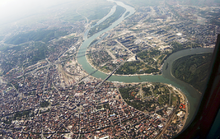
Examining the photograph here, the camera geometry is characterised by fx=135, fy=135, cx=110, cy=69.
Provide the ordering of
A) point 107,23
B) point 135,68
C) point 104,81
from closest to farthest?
point 104,81, point 135,68, point 107,23

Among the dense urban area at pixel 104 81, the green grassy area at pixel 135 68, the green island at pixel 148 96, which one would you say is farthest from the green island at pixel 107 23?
the green island at pixel 148 96

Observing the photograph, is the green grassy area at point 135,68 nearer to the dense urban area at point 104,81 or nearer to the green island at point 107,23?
the dense urban area at point 104,81

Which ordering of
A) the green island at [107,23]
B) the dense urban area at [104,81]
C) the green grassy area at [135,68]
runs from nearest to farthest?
1. the dense urban area at [104,81]
2. the green grassy area at [135,68]
3. the green island at [107,23]

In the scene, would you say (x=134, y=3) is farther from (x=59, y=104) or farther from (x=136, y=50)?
(x=59, y=104)

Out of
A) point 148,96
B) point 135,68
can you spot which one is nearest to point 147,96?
point 148,96

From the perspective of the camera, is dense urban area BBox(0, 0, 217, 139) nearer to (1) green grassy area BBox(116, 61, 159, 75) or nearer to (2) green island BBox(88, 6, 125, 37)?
(1) green grassy area BBox(116, 61, 159, 75)

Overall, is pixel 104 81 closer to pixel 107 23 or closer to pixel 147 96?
pixel 147 96

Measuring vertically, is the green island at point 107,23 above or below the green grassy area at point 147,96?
above
